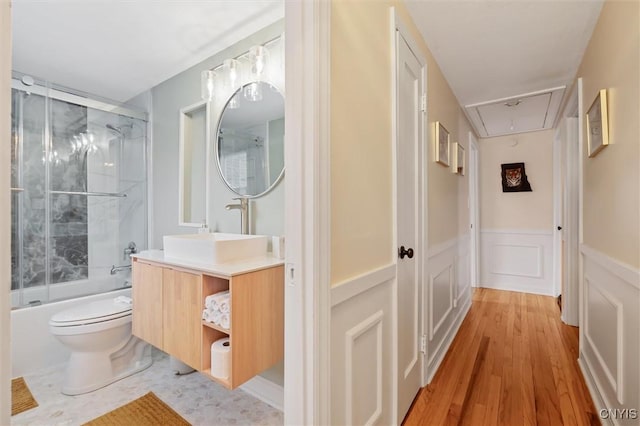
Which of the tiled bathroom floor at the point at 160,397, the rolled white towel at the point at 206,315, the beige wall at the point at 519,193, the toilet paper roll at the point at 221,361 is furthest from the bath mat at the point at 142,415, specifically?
the beige wall at the point at 519,193

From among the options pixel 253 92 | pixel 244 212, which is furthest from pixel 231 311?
pixel 253 92

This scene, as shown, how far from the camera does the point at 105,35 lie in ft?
6.70

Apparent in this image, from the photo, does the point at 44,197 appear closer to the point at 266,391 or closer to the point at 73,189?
the point at 73,189

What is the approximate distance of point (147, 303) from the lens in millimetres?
1795

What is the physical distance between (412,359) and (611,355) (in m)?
0.98

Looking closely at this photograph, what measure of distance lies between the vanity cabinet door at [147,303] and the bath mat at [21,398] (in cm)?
63

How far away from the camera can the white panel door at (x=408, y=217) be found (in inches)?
59.5

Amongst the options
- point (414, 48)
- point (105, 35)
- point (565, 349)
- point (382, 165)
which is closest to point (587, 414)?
point (565, 349)

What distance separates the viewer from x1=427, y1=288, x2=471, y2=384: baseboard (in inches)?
78.1

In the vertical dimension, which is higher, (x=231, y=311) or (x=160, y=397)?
(x=231, y=311)

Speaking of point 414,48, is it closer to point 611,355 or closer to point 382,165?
point 382,165

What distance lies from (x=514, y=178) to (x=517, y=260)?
3.62ft

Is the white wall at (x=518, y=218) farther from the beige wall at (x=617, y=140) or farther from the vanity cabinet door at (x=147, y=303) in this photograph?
the vanity cabinet door at (x=147, y=303)

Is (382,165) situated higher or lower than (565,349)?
higher
